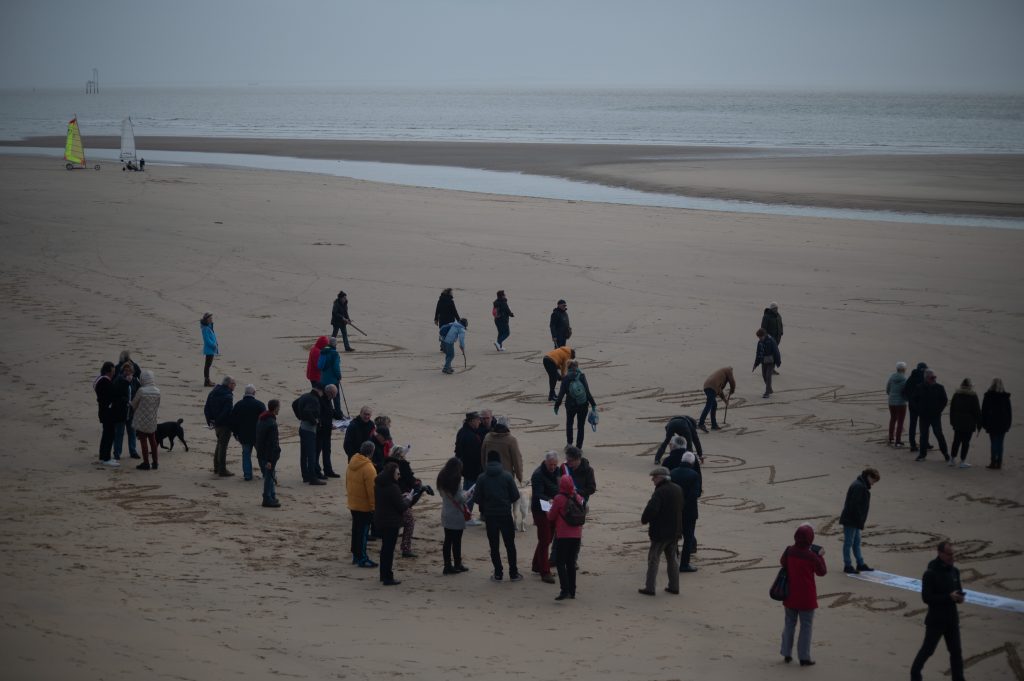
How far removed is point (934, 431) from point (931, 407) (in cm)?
36

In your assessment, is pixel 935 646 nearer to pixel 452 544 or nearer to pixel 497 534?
pixel 497 534

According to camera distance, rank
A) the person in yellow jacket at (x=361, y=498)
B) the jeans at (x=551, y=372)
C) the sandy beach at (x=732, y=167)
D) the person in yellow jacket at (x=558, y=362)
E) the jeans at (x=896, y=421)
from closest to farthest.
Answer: the person in yellow jacket at (x=361, y=498)
the jeans at (x=896, y=421)
the person in yellow jacket at (x=558, y=362)
the jeans at (x=551, y=372)
the sandy beach at (x=732, y=167)

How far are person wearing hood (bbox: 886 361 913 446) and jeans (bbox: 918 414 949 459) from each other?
2.00 feet

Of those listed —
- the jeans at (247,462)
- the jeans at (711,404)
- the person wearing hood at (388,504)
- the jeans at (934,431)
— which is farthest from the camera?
the jeans at (711,404)

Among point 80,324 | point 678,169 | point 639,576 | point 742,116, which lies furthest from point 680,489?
point 742,116

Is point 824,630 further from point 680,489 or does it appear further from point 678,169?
point 678,169

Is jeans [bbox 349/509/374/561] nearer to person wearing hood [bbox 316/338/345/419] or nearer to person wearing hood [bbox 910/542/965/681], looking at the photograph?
person wearing hood [bbox 316/338/345/419]

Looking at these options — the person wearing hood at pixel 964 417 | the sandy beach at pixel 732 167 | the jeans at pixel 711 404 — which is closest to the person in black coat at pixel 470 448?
the jeans at pixel 711 404

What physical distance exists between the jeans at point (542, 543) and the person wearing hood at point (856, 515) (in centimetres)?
325

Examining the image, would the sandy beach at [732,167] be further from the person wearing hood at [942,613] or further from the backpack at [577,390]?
the person wearing hood at [942,613]

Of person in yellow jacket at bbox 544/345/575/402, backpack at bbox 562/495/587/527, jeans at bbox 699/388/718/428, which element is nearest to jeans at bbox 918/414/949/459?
jeans at bbox 699/388/718/428

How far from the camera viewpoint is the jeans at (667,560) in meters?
10.6

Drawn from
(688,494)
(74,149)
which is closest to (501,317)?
(688,494)

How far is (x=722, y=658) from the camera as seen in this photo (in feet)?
30.5
